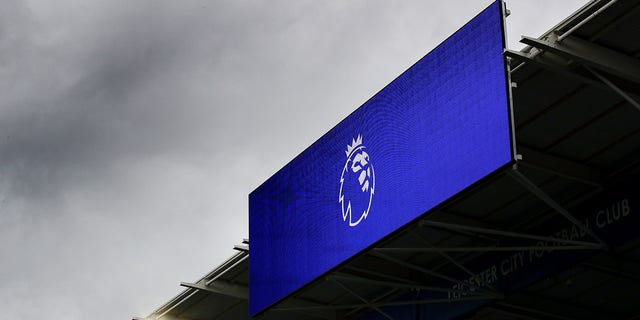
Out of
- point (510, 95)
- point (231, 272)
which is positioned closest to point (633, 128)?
point (510, 95)

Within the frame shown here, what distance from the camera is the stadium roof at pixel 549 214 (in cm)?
2027

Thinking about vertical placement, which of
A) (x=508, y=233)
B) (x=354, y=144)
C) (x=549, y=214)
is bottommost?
(x=508, y=233)

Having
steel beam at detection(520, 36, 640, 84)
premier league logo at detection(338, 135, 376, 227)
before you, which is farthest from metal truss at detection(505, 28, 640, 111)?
premier league logo at detection(338, 135, 376, 227)

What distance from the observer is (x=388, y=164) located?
2322 cm

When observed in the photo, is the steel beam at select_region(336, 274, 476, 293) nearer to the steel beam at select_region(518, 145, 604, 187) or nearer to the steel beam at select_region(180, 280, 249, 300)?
the steel beam at select_region(518, 145, 604, 187)

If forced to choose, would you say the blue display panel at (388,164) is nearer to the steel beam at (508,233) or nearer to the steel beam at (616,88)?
the steel beam at (508,233)

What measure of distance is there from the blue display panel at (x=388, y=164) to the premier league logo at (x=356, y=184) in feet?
0.07

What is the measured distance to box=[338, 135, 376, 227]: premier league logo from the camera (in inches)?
938

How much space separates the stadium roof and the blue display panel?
1.48 feet

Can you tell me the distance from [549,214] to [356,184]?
4.43 metres

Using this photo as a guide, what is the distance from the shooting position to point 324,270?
24812 mm

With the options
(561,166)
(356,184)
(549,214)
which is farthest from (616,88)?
(356,184)

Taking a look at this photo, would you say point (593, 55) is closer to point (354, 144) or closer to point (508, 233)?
point (508, 233)

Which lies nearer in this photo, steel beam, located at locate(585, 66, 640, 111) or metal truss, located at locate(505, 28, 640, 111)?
Answer: steel beam, located at locate(585, 66, 640, 111)
